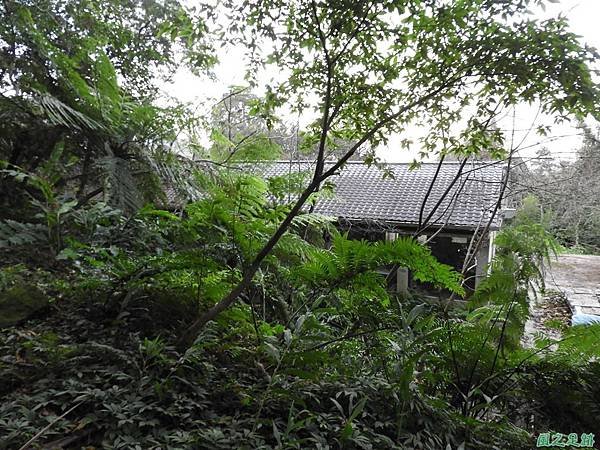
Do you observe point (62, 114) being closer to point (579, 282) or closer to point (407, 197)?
point (407, 197)

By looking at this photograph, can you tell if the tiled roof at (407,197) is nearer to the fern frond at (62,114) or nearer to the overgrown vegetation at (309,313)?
the fern frond at (62,114)

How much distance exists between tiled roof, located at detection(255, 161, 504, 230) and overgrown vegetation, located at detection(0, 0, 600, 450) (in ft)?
15.9

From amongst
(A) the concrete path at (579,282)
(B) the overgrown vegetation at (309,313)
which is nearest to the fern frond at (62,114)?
→ (B) the overgrown vegetation at (309,313)

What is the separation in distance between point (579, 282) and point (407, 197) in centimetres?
598

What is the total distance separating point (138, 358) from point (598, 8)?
2.87m

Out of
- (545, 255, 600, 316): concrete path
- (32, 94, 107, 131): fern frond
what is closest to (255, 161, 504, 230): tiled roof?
(545, 255, 600, 316): concrete path

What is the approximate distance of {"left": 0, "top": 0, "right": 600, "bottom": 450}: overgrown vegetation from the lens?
5.18 ft

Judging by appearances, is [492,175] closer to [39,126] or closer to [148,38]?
[148,38]

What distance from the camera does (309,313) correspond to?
1939 millimetres

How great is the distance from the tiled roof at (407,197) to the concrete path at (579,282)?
1.79 metres

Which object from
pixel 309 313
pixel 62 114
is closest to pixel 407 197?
pixel 62 114

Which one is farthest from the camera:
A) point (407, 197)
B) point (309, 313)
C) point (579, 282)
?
point (579, 282)

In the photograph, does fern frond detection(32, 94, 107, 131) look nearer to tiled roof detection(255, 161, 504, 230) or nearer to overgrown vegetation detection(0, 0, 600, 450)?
overgrown vegetation detection(0, 0, 600, 450)

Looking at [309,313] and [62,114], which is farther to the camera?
[62,114]
